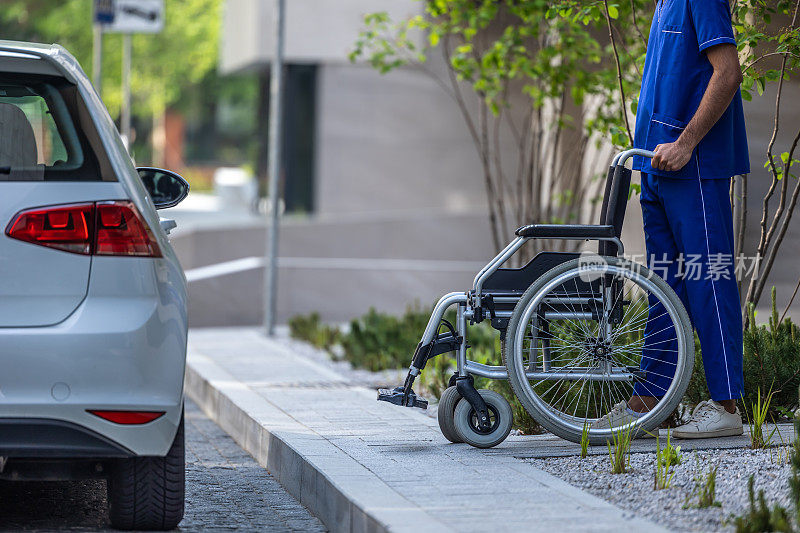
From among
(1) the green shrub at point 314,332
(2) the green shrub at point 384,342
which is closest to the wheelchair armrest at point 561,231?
(2) the green shrub at point 384,342

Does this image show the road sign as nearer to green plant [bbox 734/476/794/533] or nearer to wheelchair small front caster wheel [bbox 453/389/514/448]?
Answer: wheelchair small front caster wheel [bbox 453/389/514/448]

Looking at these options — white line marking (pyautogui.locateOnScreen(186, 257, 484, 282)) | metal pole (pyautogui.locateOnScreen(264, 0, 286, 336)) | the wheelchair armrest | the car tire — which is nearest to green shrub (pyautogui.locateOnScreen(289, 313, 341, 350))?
metal pole (pyautogui.locateOnScreen(264, 0, 286, 336))

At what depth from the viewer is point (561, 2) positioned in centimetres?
714

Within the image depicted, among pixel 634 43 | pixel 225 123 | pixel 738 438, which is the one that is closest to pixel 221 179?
pixel 225 123

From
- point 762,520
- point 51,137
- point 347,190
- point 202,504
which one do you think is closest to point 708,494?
point 762,520

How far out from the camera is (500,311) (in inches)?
207

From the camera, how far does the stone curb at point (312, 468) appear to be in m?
4.06

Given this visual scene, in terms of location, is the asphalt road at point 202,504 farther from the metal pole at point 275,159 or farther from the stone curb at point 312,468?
the metal pole at point 275,159

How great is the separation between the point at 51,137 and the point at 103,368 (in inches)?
36.9

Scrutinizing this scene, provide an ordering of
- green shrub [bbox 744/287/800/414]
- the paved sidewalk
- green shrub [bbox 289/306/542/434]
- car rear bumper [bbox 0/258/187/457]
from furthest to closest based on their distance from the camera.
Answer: green shrub [bbox 289/306/542/434] < green shrub [bbox 744/287/800/414] < the paved sidewalk < car rear bumper [bbox 0/258/187/457]

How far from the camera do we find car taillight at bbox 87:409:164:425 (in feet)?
12.9

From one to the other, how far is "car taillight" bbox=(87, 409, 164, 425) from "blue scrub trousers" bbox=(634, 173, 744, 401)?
217 centimetres

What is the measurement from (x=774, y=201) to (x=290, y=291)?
7460 millimetres

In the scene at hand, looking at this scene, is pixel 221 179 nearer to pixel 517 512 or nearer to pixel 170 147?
pixel 170 147
